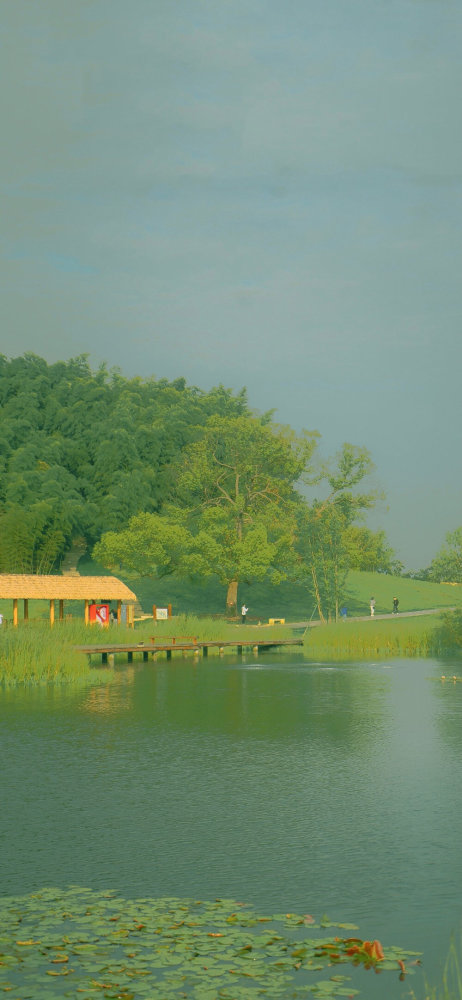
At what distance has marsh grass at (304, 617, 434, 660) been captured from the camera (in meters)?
44.4

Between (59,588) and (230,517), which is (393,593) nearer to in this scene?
(230,517)

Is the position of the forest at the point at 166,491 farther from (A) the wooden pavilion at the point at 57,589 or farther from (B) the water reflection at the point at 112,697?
(B) the water reflection at the point at 112,697

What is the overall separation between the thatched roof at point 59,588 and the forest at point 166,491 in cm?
1267

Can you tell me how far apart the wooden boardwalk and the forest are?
9666 mm

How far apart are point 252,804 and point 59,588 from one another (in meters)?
36.6

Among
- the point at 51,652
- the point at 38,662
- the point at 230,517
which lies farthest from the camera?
the point at 230,517

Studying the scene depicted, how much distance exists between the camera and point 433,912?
9.59m

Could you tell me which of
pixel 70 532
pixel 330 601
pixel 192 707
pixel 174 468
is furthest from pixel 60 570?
pixel 192 707

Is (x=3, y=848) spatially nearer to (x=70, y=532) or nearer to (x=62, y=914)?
(x=62, y=914)

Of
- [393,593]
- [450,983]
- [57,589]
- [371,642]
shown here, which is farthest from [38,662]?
[393,593]

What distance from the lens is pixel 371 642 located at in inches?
1790

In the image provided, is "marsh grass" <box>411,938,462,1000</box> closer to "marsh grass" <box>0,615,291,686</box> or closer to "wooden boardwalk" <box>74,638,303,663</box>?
"marsh grass" <box>0,615,291,686</box>

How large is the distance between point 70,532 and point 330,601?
32.7m

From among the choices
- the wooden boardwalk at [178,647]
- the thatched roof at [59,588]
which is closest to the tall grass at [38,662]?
the wooden boardwalk at [178,647]
